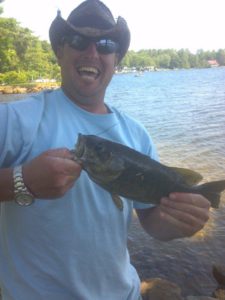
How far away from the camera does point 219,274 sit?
7602 mm

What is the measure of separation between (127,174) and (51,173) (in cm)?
63

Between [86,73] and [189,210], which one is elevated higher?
[86,73]

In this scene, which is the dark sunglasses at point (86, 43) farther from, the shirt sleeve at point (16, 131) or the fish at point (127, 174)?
the fish at point (127, 174)

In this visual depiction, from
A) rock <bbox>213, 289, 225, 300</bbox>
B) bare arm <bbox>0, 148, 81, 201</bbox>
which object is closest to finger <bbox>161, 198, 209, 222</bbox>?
bare arm <bbox>0, 148, 81, 201</bbox>

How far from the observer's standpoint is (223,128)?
77.8 ft

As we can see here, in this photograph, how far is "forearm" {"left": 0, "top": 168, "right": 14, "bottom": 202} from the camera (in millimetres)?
2234

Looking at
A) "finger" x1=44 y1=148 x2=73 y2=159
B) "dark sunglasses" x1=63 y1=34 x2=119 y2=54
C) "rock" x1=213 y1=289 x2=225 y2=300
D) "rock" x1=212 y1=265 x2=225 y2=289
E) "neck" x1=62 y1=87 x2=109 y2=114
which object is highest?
"dark sunglasses" x1=63 y1=34 x2=119 y2=54

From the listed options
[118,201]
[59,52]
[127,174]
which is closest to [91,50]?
[59,52]

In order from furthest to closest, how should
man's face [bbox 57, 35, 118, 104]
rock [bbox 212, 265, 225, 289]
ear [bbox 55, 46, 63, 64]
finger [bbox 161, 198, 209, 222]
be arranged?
rock [bbox 212, 265, 225, 289], ear [bbox 55, 46, 63, 64], man's face [bbox 57, 35, 118, 104], finger [bbox 161, 198, 209, 222]

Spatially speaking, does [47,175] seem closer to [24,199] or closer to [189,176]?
[24,199]

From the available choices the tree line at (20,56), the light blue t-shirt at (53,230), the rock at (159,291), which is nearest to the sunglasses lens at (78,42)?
the light blue t-shirt at (53,230)

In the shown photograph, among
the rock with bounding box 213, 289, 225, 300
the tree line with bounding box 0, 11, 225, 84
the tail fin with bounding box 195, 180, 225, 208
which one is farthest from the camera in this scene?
the tree line with bounding box 0, 11, 225, 84

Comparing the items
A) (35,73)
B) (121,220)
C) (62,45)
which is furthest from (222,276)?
(35,73)

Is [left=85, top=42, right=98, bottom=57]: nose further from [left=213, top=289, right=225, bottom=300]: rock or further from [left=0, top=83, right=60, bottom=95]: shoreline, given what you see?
[left=0, top=83, right=60, bottom=95]: shoreline
